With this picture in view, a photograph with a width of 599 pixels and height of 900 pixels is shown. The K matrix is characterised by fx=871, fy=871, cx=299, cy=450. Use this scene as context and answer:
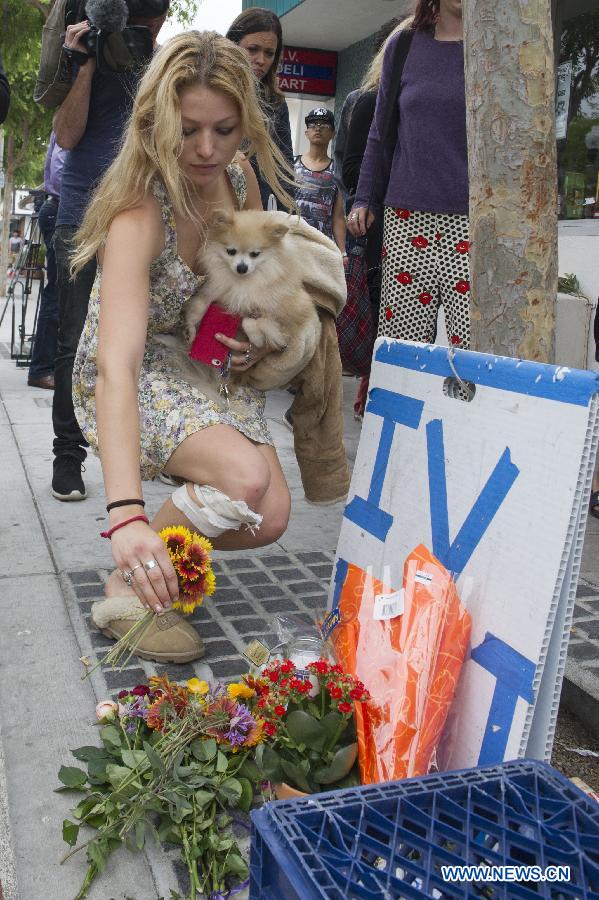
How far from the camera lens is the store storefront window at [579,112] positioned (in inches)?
255

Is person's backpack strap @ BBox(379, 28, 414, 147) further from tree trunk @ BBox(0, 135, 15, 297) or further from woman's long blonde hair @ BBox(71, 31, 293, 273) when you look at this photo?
tree trunk @ BBox(0, 135, 15, 297)

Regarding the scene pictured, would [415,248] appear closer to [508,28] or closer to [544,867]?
[508,28]

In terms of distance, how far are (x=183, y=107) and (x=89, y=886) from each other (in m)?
1.94

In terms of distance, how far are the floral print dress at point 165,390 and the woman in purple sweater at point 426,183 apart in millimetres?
992

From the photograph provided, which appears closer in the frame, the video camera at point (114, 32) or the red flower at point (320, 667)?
the red flower at point (320, 667)

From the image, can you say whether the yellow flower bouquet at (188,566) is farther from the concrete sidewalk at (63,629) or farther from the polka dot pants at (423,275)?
the polka dot pants at (423,275)

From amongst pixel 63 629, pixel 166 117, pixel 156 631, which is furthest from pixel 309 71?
pixel 156 631

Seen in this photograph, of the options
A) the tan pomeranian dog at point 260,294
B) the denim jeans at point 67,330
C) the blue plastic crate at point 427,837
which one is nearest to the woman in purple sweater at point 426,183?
the tan pomeranian dog at point 260,294

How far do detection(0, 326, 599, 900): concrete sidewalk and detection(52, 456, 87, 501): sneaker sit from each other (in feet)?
0.17

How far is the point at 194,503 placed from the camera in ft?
8.15

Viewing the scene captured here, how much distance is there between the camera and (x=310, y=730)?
183cm

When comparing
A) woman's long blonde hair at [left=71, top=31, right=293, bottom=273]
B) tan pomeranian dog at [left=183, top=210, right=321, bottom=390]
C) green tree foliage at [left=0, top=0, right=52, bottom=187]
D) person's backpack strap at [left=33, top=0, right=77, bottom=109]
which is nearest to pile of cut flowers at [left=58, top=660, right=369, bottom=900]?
tan pomeranian dog at [left=183, top=210, right=321, bottom=390]

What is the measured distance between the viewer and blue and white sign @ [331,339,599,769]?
1666 mm

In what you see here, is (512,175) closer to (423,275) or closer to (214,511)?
(214,511)
